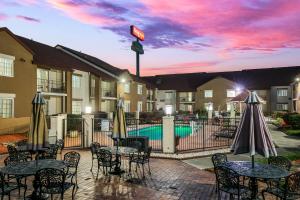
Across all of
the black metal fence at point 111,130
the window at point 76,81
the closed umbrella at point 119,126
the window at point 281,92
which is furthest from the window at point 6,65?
the window at point 281,92

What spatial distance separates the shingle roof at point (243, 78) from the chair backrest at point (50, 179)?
172 ft

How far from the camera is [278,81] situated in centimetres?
5303

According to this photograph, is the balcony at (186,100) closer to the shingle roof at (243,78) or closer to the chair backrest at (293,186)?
the shingle roof at (243,78)

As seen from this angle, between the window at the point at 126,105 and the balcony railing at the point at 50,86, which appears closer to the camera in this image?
the balcony railing at the point at 50,86

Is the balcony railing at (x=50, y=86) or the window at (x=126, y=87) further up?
the window at (x=126, y=87)

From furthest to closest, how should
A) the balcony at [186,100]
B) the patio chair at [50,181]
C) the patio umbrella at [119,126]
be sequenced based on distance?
the balcony at [186,100] < the patio umbrella at [119,126] < the patio chair at [50,181]

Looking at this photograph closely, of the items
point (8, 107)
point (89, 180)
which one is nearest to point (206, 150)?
point (89, 180)

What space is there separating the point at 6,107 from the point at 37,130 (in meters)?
15.7

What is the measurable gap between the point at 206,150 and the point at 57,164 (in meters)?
9.59

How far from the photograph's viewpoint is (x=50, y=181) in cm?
696

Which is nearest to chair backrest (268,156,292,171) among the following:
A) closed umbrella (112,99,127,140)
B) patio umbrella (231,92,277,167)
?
patio umbrella (231,92,277,167)

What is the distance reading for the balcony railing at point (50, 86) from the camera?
2674cm

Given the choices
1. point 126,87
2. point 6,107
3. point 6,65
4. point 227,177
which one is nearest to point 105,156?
point 227,177

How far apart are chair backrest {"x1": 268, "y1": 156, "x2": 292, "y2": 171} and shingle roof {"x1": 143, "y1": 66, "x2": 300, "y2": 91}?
48429 mm
